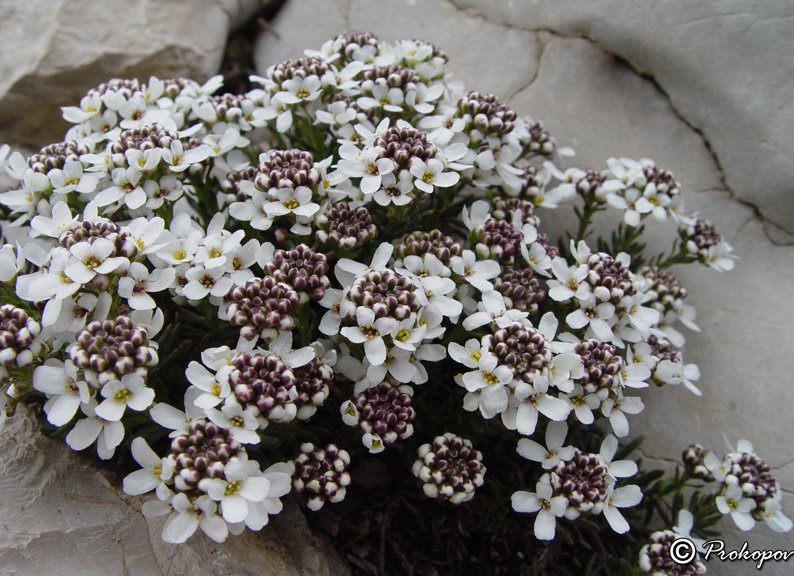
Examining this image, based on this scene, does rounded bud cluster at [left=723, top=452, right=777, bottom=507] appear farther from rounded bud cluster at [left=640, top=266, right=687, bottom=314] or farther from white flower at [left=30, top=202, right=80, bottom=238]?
white flower at [left=30, top=202, right=80, bottom=238]

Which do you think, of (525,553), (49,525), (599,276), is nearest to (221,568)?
(49,525)

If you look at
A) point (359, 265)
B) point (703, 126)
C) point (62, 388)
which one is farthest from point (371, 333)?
point (703, 126)

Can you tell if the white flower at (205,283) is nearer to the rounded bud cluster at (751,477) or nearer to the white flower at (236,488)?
the white flower at (236,488)

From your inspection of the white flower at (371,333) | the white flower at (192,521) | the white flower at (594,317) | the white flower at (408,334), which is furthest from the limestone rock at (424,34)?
the white flower at (192,521)

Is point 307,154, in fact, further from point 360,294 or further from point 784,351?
point 784,351

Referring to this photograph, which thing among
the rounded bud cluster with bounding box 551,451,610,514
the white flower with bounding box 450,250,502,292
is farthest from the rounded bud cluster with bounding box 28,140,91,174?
the rounded bud cluster with bounding box 551,451,610,514
